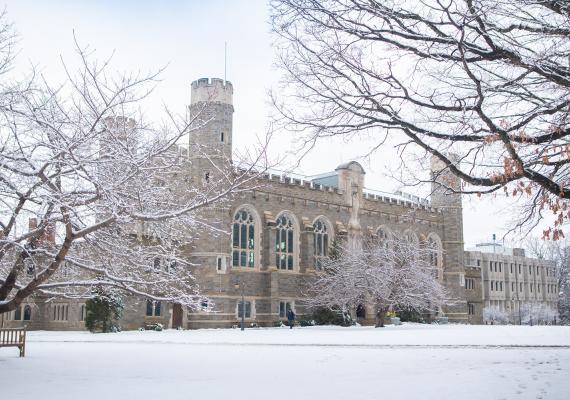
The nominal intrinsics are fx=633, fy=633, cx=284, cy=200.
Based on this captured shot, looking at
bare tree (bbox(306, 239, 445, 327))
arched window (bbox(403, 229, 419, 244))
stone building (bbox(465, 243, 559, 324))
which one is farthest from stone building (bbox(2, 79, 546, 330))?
stone building (bbox(465, 243, 559, 324))

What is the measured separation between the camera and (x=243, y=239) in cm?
3419

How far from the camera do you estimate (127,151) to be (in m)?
10.5

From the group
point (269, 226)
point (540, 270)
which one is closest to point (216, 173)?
point (269, 226)

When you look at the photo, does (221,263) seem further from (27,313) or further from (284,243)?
(27,313)

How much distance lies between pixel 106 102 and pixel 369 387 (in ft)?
20.9

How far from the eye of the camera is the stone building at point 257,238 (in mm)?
31656

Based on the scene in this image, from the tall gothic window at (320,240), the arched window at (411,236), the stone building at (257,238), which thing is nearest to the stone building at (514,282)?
the arched window at (411,236)

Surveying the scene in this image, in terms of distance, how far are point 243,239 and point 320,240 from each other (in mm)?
6034

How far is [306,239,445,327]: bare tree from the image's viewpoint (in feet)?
108

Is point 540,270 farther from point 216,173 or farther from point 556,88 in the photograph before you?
point 556,88

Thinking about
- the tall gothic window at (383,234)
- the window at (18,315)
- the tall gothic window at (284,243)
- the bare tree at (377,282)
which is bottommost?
the window at (18,315)

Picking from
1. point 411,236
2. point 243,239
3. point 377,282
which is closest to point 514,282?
point 411,236

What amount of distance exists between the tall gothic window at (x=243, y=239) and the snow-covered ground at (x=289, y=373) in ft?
55.8

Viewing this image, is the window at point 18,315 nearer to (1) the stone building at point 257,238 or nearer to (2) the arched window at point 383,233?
(1) the stone building at point 257,238
